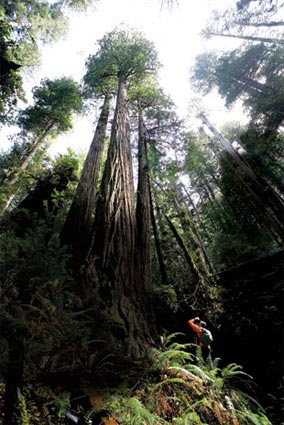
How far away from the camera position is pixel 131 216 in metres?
3.81

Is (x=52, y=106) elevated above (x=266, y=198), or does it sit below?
above

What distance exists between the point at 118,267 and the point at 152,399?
1.48m

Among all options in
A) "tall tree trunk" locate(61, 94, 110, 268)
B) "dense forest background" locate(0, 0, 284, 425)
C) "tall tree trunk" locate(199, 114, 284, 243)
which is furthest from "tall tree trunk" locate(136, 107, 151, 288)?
"tall tree trunk" locate(199, 114, 284, 243)

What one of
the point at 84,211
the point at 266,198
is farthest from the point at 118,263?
the point at 266,198

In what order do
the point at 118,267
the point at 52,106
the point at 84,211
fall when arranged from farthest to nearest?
1. the point at 52,106
2. the point at 84,211
3. the point at 118,267

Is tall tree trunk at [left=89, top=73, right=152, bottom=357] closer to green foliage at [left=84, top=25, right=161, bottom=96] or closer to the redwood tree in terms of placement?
the redwood tree

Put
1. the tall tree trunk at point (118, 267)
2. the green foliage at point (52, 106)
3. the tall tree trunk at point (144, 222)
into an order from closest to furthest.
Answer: the tall tree trunk at point (118, 267) < the tall tree trunk at point (144, 222) < the green foliage at point (52, 106)

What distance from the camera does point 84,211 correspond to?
13.6 ft

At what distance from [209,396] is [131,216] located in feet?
8.37

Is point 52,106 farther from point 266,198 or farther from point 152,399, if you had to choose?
point 152,399

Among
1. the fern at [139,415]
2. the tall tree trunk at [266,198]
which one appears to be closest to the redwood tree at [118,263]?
the fern at [139,415]

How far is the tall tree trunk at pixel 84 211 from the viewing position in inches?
132

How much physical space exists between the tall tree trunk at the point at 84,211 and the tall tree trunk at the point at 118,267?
28cm

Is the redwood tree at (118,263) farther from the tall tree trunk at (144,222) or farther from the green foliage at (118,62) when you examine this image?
the green foliage at (118,62)
